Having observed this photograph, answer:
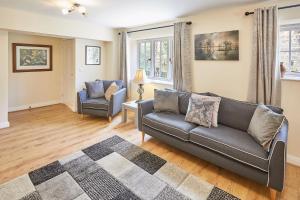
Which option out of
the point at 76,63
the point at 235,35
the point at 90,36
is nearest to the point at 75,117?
the point at 76,63

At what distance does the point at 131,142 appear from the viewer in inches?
126

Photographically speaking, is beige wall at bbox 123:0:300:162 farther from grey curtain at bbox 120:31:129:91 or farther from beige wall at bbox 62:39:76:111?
beige wall at bbox 62:39:76:111

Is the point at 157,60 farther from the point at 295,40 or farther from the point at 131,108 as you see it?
the point at 295,40

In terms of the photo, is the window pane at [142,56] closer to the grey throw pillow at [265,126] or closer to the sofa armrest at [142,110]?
the sofa armrest at [142,110]

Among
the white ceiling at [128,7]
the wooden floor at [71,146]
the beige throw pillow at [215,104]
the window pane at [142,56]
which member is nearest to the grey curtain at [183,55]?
the white ceiling at [128,7]

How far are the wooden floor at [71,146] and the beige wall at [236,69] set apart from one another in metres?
0.74

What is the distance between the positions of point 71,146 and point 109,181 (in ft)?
3.80

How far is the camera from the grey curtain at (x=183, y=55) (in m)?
3.60

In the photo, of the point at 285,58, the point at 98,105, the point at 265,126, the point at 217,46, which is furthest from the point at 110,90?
the point at 285,58

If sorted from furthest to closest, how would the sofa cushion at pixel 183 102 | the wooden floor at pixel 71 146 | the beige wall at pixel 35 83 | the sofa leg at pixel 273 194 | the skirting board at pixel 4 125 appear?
the beige wall at pixel 35 83 < the skirting board at pixel 4 125 < the sofa cushion at pixel 183 102 < the wooden floor at pixel 71 146 < the sofa leg at pixel 273 194

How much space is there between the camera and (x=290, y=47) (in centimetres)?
271

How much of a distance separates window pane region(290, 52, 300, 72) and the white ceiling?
3.39 ft

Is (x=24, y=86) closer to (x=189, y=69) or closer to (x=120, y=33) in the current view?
(x=120, y=33)

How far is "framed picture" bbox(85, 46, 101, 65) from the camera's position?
16.2ft
